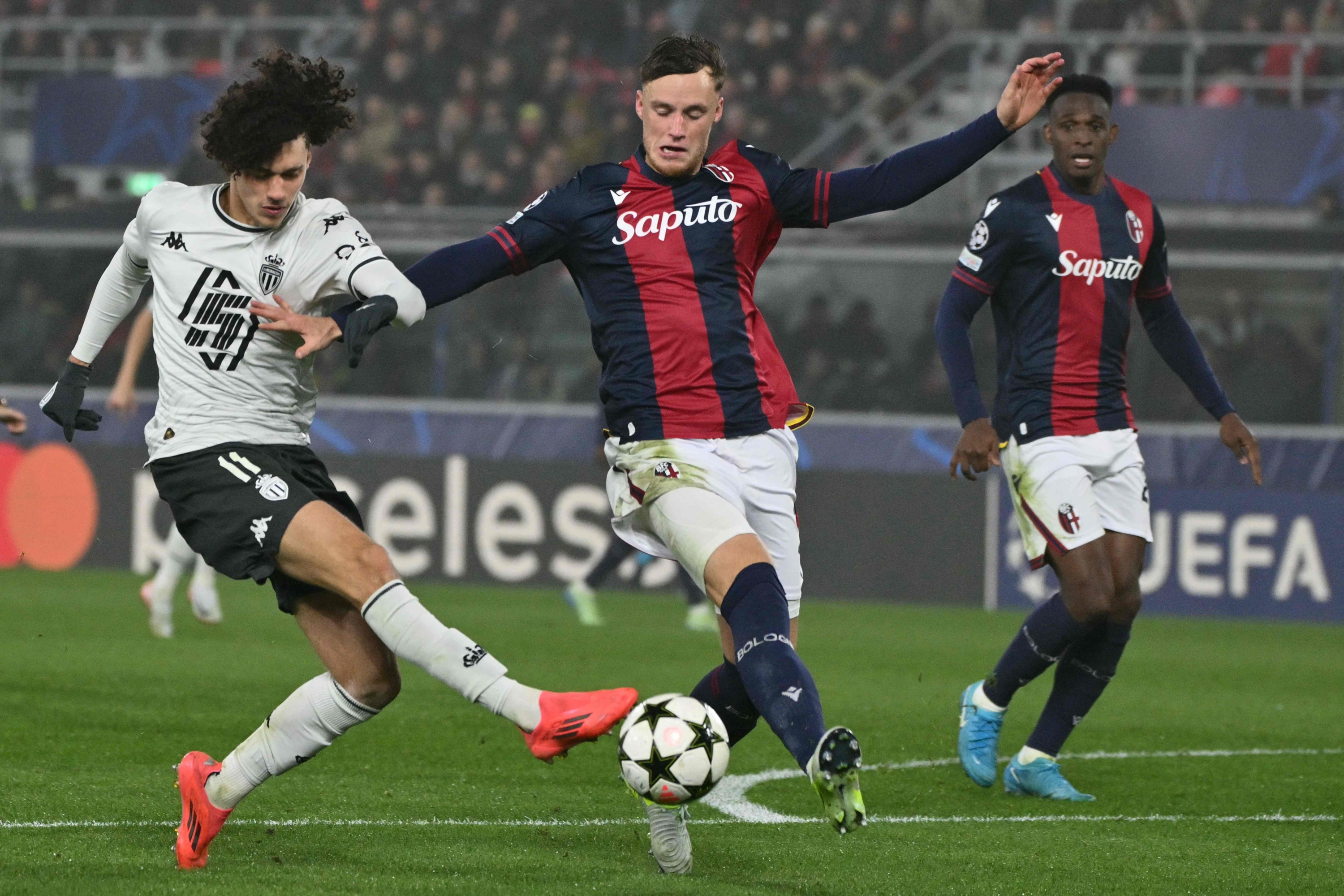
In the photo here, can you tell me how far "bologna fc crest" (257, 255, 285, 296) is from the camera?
4531mm

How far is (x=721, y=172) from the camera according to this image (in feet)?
15.2

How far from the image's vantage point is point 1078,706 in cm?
604

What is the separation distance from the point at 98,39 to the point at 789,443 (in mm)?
16083

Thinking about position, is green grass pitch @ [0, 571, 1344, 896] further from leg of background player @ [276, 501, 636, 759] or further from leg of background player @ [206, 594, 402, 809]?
leg of background player @ [276, 501, 636, 759]

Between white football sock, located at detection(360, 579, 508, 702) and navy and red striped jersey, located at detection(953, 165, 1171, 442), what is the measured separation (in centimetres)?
253

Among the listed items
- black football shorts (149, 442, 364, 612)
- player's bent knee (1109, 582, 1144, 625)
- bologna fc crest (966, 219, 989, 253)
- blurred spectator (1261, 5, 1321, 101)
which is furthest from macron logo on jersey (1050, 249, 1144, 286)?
blurred spectator (1261, 5, 1321, 101)

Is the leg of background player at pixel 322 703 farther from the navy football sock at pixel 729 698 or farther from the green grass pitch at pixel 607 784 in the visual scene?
the navy football sock at pixel 729 698

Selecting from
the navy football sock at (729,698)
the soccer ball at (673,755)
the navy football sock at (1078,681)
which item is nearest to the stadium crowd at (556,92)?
the navy football sock at (1078,681)

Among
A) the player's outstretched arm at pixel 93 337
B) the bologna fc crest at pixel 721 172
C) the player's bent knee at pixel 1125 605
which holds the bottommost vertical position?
the player's bent knee at pixel 1125 605

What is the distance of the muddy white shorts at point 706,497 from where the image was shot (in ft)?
14.1

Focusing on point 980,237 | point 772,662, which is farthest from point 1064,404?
point 772,662

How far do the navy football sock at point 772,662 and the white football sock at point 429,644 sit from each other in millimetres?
558

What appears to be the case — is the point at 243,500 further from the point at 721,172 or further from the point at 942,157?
the point at 942,157

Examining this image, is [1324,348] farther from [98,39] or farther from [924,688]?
[98,39]
